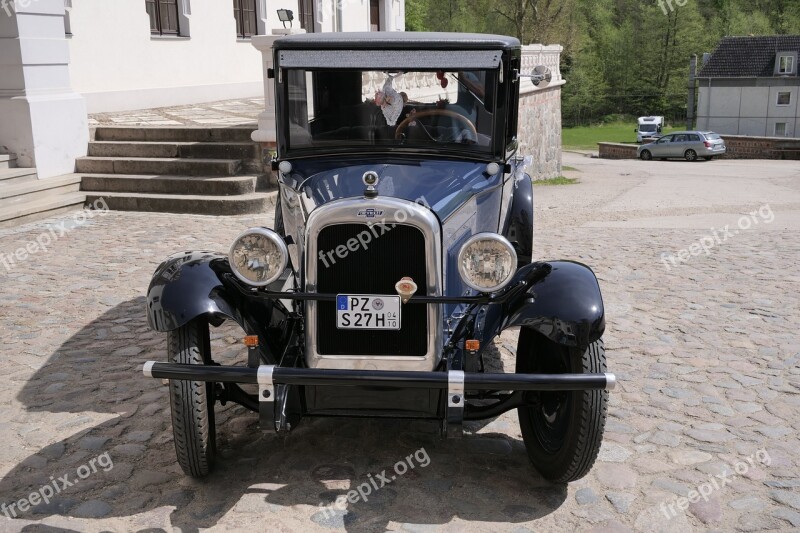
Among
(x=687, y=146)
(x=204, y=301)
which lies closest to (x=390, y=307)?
(x=204, y=301)

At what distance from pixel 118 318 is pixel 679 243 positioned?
6111 mm

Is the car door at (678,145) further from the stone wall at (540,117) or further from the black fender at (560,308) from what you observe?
the black fender at (560,308)

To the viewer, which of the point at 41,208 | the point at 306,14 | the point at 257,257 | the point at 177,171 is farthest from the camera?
the point at 306,14

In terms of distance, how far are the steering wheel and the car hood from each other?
21 centimetres

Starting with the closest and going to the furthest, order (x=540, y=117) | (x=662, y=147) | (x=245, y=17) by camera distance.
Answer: (x=245, y=17) → (x=540, y=117) → (x=662, y=147)

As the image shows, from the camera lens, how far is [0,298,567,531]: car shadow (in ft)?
11.6

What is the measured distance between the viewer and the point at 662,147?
41.6 metres

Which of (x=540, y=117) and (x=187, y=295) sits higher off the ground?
(x=187, y=295)

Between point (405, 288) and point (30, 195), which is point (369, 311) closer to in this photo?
point (405, 288)

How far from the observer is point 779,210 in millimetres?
13508

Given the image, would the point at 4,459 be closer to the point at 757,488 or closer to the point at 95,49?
the point at 757,488

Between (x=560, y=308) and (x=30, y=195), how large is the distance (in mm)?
8624

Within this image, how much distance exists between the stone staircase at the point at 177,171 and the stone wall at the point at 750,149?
3708cm

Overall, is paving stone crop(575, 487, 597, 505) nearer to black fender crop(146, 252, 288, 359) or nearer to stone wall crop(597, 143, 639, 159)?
black fender crop(146, 252, 288, 359)
